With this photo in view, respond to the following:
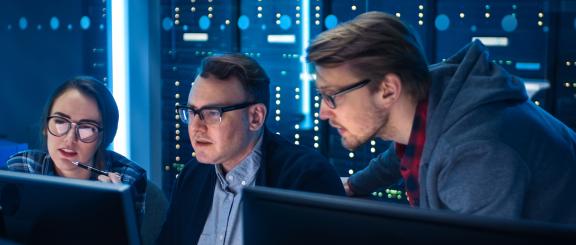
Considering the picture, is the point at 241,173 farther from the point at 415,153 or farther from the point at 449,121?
the point at 449,121

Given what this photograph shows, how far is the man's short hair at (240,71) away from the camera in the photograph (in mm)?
2031

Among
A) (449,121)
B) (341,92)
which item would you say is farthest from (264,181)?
(449,121)

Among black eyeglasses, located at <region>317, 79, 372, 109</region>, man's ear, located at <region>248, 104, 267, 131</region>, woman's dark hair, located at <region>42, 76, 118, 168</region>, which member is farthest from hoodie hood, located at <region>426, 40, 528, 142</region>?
woman's dark hair, located at <region>42, 76, 118, 168</region>

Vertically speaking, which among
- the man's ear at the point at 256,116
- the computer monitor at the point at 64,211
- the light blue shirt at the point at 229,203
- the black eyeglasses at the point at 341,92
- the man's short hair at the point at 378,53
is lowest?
the light blue shirt at the point at 229,203

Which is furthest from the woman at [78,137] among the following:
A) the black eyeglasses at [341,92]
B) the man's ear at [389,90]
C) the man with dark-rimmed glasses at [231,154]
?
the man's ear at [389,90]

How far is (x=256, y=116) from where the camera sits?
6.80 ft

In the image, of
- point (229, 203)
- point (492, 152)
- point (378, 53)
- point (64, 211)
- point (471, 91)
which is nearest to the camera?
point (64, 211)

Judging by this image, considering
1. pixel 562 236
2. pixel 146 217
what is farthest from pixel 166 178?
pixel 562 236

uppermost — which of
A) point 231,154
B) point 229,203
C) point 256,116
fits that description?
point 256,116

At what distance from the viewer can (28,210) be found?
122 cm

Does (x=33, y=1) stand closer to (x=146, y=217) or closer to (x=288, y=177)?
(x=146, y=217)

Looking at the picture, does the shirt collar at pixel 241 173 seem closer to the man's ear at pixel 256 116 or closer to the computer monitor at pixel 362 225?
the man's ear at pixel 256 116

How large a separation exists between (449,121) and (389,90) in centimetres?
20

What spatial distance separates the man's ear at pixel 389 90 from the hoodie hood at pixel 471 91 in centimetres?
8
